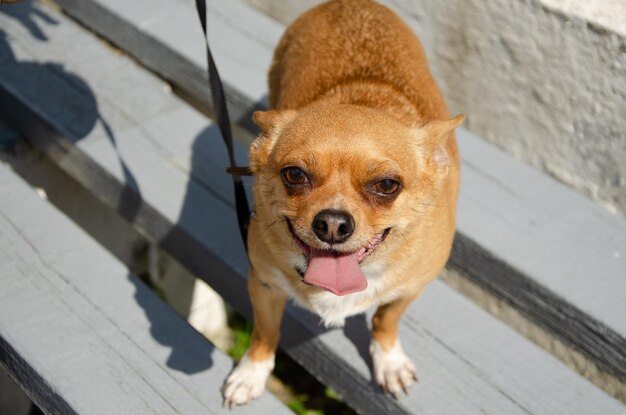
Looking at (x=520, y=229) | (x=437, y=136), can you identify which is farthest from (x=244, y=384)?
(x=520, y=229)

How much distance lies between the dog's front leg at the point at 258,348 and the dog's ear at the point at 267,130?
36cm

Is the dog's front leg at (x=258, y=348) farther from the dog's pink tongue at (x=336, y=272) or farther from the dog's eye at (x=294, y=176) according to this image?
the dog's eye at (x=294, y=176)

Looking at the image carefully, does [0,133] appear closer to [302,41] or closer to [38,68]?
[38,68]

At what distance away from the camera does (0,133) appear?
11.0ft

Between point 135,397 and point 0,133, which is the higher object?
point 135,397

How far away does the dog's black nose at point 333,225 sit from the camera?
193 centimetres

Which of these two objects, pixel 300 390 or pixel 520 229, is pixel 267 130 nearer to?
pixel 520 229

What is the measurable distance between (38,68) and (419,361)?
223 cm

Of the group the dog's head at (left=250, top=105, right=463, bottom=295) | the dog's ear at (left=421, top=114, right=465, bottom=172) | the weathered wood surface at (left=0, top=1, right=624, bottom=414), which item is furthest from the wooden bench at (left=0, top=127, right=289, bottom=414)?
the dog's ear at (left=421, top=114, right=465, bottom=172)

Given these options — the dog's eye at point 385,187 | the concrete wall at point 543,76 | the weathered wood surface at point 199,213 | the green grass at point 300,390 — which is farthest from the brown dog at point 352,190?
the green grass at point 300,390

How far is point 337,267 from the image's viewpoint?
2068 mm

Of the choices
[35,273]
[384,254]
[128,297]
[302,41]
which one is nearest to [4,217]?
[35,273]

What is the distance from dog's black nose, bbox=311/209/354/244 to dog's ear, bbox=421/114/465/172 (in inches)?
17.5

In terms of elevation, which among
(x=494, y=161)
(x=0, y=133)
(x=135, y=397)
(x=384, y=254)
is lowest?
(x=0, y=133)
